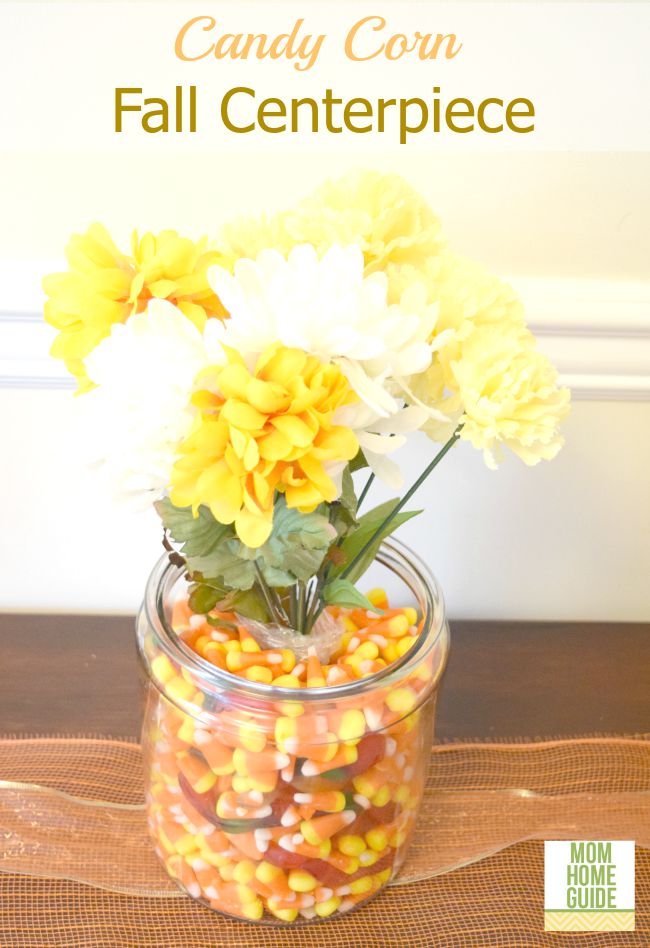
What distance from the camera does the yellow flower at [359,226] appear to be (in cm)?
49

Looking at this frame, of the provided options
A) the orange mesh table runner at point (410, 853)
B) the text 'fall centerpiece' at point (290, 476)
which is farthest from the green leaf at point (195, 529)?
the orange mesh table runner at point (410, 853)

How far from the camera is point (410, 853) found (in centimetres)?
68

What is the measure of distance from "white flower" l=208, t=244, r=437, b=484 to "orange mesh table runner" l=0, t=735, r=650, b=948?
384mm

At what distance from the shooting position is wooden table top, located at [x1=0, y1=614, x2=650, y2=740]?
79 centimetres

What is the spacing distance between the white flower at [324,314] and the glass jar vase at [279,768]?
0.22 metres

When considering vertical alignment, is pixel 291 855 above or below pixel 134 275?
below

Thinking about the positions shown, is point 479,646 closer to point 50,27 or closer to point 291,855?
point 291,855

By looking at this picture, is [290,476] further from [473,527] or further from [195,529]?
[473,527]

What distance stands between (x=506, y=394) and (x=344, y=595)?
164 millimetres

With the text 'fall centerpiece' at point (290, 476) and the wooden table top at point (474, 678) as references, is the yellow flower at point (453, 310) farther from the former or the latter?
the wooden table top at point (474, 678)

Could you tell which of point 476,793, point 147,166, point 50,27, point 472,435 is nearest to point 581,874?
point 476,793

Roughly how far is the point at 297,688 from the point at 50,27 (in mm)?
505

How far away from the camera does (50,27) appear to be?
69cm

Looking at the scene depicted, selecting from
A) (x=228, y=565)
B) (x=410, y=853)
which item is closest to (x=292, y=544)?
(x=228, y=565)
